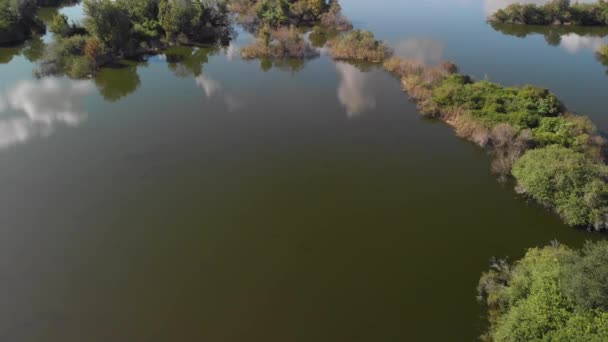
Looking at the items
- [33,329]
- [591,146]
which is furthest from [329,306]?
[591,146]

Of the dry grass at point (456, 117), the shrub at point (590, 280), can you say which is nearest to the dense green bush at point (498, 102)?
the dry grass at point (456, 117)

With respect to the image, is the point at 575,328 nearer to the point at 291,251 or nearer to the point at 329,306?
the point at 329,306

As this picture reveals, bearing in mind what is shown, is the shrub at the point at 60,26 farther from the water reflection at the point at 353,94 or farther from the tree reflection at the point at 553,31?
the tree reflection at the point at 553,31

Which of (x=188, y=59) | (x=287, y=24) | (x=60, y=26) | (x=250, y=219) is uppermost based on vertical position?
(x=287, y=24)

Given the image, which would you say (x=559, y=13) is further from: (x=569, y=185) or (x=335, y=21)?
(x=569, y=185)

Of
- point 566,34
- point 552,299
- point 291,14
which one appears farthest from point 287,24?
point 552,299

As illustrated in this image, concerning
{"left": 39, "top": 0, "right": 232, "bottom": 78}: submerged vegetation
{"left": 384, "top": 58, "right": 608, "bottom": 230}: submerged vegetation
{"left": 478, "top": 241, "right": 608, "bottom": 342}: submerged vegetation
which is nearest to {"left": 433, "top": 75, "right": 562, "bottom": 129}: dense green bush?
{"left": 384, "top": 58, "right": 608, "bottom": 230}: submerged vegetation
